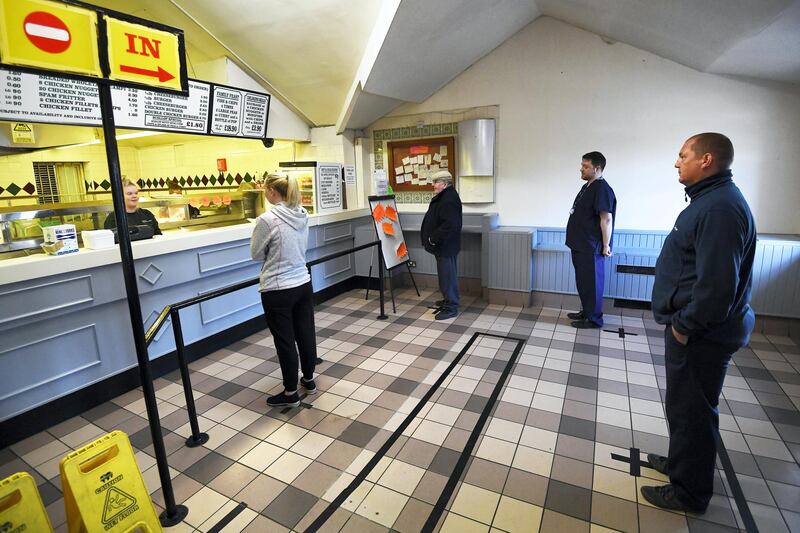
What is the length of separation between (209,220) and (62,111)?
6.50 feet

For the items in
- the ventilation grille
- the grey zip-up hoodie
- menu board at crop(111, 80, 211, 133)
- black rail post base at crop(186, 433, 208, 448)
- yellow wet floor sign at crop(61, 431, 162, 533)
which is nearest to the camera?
yellow wet floor sign at crop(61, 431, 162, 533)

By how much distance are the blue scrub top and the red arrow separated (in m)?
3.66

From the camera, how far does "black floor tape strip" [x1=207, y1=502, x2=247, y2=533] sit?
6.43 feet

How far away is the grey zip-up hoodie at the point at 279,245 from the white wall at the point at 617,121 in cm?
337

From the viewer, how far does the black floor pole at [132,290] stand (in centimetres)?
165

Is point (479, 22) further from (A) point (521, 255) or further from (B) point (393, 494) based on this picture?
(B) point (393, 494)

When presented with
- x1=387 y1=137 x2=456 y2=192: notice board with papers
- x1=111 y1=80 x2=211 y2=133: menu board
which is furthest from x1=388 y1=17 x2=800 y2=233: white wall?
x1=111 y1=80 x2=211 y2=133: menu board

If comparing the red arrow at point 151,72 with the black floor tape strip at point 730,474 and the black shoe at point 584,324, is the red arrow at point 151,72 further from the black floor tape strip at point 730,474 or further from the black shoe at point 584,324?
the black shoe at point 584,324

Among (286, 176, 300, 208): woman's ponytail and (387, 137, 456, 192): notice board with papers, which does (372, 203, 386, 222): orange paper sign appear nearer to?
(387, 137, 456, 192): notice board with papers

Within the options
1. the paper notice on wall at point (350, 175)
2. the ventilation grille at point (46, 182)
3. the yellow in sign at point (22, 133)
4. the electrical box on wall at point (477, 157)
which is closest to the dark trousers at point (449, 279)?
the electrical box on wall at point (477, 157)

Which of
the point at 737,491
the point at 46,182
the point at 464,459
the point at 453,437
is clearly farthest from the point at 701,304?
the point at 46,182

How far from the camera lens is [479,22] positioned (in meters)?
4.27

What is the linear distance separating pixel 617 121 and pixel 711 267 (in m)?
3.53

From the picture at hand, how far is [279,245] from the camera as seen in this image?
2738 mm
